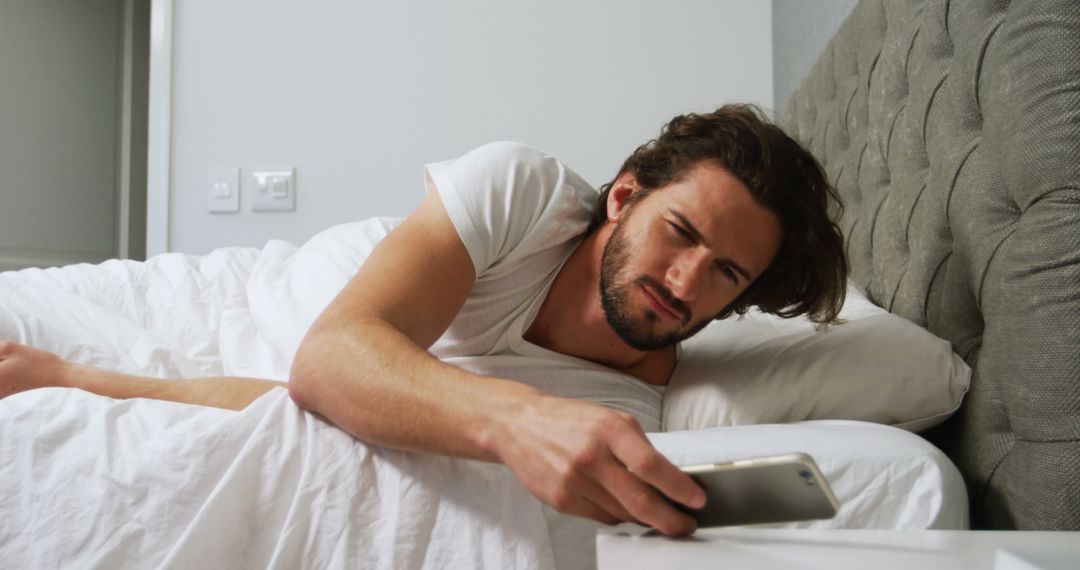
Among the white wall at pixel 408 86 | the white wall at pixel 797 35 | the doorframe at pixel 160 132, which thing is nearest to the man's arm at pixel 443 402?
the white wall at pixel 797 35

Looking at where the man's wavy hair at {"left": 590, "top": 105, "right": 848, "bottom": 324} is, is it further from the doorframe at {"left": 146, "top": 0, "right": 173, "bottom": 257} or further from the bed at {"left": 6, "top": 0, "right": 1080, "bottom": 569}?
the doorframe at {"left": 146, "top": 0, "right": 173, "bottom": 257}

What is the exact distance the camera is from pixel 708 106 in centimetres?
219

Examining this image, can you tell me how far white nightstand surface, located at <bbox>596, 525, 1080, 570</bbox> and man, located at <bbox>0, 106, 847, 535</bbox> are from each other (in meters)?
0.15

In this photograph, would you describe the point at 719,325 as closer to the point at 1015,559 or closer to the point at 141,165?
the point at 1015,559

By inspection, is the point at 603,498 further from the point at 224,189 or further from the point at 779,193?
the point at 224,189

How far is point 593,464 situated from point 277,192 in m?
2.03

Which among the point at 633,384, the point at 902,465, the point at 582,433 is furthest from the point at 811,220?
the point at 582,433

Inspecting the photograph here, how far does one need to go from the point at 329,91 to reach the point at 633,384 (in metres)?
1.64

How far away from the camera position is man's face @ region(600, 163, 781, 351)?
979 mm

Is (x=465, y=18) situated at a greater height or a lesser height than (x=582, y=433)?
greater

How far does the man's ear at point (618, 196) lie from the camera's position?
3.66 ft

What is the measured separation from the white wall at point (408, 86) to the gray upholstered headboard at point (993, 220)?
103 cm

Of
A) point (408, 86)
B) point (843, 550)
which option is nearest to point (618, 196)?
point (843, 550)

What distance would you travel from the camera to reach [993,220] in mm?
775
